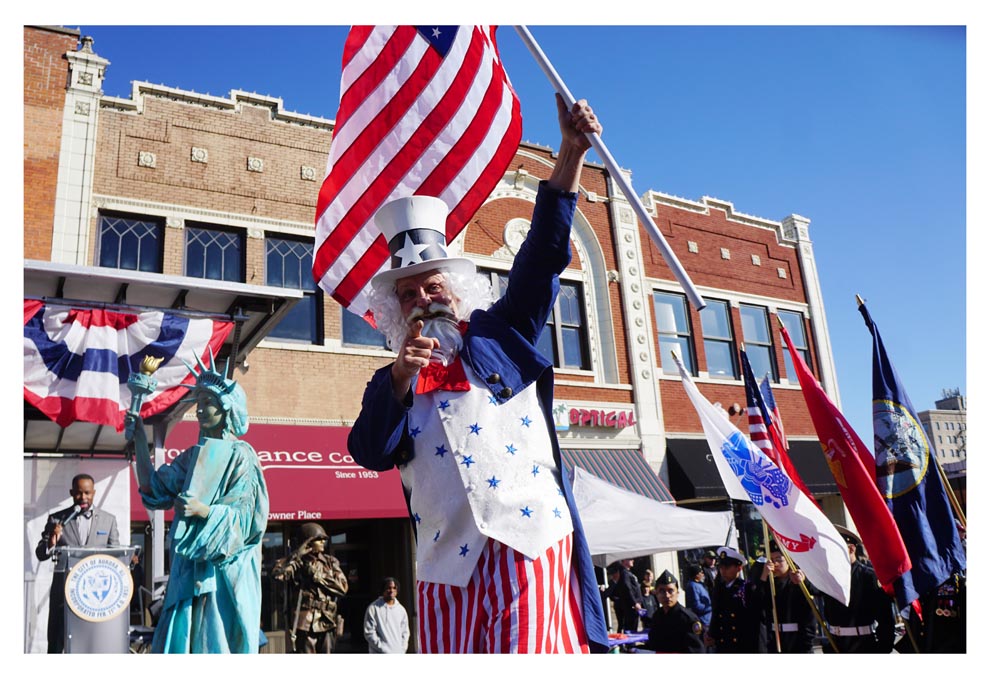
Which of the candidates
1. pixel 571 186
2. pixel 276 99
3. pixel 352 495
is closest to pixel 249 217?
pixel 276 99

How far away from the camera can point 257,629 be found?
514cm

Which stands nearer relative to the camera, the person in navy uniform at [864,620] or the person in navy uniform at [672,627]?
the person in navy uniform at [864,620]

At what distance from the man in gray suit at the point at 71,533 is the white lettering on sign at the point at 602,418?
967 cm

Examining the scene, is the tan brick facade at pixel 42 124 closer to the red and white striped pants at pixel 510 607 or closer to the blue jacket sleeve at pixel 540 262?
the blue jacket sleeve at pixel 540 262

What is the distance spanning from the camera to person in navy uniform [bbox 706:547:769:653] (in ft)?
26.1

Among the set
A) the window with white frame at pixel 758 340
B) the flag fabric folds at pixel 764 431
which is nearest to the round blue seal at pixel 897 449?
the flag fabric folds at pixel 764 431

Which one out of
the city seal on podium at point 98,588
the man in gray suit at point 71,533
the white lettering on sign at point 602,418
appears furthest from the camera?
the white lettering on sign at point 602,418

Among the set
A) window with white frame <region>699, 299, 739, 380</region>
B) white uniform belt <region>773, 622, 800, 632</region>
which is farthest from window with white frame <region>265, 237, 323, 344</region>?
window with white frame <region>699, 299, 739, 380</region>

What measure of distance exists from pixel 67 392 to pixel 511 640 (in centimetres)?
527

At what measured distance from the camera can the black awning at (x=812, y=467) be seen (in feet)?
54.1

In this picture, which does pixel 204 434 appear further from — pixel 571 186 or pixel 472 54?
pixel 571 186

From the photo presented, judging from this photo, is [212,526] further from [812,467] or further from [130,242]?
[812,467]

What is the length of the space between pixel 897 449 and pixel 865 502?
547 millimetres

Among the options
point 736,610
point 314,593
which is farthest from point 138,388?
point 736,610
